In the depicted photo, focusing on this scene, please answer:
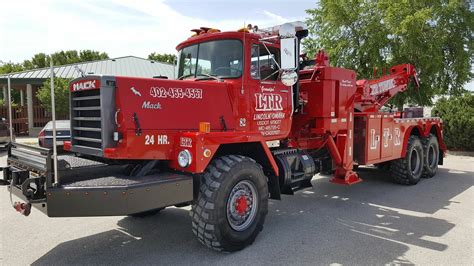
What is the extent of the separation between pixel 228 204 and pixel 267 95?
1.80m

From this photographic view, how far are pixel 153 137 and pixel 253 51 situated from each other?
6.32 feet

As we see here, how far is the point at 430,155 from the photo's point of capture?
1017cm

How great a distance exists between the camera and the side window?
5.35 m

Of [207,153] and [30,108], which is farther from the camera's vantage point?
[30,108]

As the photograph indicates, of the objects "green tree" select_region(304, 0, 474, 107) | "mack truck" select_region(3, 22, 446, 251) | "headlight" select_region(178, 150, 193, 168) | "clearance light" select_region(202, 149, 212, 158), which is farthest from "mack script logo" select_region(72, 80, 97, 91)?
"green tree" select_region(304, 0, 474, 107)

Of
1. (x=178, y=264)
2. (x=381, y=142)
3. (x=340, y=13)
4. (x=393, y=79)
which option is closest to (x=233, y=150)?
(x=178, y=264)

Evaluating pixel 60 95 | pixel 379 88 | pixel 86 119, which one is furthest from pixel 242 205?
pixel 60 95

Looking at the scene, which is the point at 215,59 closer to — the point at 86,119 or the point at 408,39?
the point at 86,119

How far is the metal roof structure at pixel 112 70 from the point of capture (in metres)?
24.8

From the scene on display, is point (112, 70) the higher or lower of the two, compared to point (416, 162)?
higher

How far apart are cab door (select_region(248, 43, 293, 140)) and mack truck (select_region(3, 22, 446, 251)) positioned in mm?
15

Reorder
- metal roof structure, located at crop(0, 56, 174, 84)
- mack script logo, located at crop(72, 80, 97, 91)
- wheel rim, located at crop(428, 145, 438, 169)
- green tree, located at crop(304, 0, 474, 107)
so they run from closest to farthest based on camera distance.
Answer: mack script logo, located at crop(72, 80, 97, 91), wheel rim, located at crop(428, 145, 438, 169), green tree, located at crop(304, 0, 474, 107), metal roof structure, located at crop(0, 56, 174, 84)

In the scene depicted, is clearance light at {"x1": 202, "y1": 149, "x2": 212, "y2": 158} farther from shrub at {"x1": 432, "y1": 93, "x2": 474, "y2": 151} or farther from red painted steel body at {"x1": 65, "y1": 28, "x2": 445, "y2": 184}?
shrub at {"x1": 432, "y1": 93, "x2": 474, "y2": 151}

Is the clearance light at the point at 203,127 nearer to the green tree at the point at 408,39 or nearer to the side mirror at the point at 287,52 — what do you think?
the side mirror at the point at 287,52
